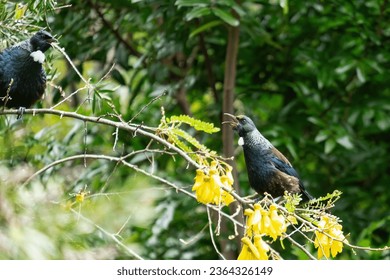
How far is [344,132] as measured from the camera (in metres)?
3.30

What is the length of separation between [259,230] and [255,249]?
48mm

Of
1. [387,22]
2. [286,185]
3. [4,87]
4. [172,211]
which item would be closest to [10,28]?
[4,87]

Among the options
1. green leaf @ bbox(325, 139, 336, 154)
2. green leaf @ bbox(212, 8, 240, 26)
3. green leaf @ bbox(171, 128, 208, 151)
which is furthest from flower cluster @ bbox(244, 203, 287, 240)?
green leaf @ bbox(325, 139, 336, 154)

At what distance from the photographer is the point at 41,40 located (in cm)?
240

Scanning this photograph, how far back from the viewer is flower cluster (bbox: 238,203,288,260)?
1.77 m

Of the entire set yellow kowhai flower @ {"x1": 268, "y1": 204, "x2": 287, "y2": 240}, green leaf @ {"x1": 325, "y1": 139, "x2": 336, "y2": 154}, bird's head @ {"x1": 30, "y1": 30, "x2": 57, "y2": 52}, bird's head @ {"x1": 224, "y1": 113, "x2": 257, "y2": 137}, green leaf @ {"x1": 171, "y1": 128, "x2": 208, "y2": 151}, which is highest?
bird's head @ {"x1": 30, "y1": 30, "x2": 57, "y2": 52}

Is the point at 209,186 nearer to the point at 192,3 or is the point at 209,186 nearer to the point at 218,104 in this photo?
the point at 192,3

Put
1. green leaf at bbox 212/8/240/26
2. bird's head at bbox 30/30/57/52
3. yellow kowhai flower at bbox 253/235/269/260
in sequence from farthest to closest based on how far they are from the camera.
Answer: green leaf at bbox 212/8/240/26 < bird's head at bbox 30/30/57/52 < yellow kowhai flower at bbox 253/235/269/260

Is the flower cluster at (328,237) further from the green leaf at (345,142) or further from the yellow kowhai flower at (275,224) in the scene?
the green leaf at (345,142)

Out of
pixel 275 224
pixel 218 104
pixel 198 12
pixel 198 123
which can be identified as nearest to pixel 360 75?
pixel 218 104

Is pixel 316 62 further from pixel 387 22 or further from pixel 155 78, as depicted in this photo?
pixel 155 78

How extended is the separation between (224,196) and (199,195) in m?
0.09

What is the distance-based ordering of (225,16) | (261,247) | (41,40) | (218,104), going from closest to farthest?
(261,247), (41,40), (225,16), (218,104)

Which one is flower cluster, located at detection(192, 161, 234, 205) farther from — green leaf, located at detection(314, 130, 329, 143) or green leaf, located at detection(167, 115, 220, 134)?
green leaf, located at detection(314, 130, 329, 143)
